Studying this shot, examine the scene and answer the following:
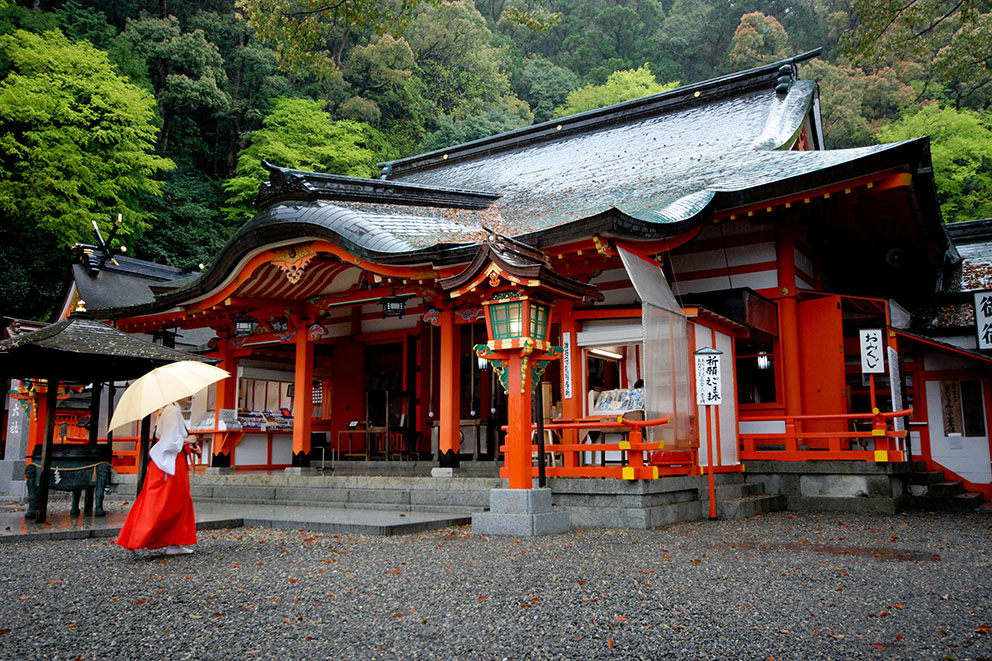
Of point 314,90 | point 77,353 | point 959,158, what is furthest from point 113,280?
point 959,158

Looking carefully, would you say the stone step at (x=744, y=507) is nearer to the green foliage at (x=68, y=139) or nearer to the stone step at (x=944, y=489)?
the stone step at (x=944, y=489)

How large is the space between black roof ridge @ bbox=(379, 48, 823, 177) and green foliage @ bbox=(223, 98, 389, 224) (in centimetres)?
985

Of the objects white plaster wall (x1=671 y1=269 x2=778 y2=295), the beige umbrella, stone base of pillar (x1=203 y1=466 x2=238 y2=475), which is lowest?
stone base of pillar (x1=203 y1=466 x2=238 y2=475)

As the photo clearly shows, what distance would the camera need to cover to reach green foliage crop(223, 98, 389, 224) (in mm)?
28422

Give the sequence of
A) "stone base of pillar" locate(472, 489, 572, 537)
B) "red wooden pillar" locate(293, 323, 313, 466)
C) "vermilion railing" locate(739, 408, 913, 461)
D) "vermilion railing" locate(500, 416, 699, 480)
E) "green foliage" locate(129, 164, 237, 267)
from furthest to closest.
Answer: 1. "green foliage" locate(129, 164, 237, 267)
2. "red wooden pillar" locate(293, 323, 313, 466)
3. "vermilion railing" locate(739, 408, 913, 461)
4. "vermilion railing" locate(500, 416, 699, 480)
5. "stone base of pillar" locate(472, 489, 572, 537)

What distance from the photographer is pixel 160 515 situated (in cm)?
611

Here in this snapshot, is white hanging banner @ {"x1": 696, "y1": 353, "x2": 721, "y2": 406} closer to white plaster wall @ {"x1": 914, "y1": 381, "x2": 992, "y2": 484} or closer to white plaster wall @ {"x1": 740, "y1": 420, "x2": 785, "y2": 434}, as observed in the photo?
white plaster wall @ {"x1": 740, "y1": 420, "x2": 785, "y2": 434}

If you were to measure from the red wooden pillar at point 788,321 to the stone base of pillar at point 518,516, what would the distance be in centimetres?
496

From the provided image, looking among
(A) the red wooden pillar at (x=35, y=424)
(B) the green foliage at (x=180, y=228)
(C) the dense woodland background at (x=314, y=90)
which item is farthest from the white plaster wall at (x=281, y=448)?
(B) the green foliage at (x=180, y=228)

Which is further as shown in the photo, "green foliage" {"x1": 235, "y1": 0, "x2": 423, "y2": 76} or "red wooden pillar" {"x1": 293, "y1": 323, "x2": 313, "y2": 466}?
"red wooden pillar" {"x1": 293, "y1": 323, "x2": 313, "y2": 466}

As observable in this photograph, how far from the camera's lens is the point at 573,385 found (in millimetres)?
10125

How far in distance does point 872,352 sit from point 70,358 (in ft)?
34.2

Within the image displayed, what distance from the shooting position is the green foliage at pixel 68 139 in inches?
874

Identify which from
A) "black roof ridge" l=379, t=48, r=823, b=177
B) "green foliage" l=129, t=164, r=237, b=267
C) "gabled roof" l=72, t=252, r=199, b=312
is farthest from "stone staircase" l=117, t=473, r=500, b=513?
"green foliage" l=129, t=164, r=237, b=267
